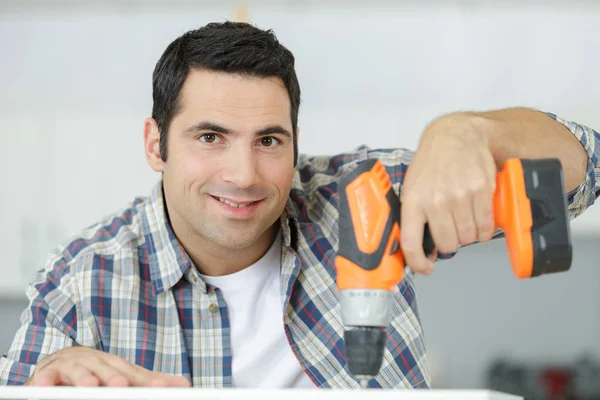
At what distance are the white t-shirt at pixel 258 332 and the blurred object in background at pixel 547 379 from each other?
1.66 m

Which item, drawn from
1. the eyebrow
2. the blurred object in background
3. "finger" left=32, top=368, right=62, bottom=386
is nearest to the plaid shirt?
the eyebrow

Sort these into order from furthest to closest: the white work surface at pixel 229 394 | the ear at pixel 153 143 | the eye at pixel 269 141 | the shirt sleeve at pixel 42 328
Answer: the ear at pixel 153 143, the eye at pixel 269 141, the shirt sleeve at pixel 42 328, the white work surface at pixel 229 394

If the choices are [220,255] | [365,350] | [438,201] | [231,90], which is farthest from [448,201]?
[220,255]

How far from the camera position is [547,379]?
286 cm

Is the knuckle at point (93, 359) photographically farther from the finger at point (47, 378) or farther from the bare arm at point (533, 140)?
the bare arm at point (533, 140)

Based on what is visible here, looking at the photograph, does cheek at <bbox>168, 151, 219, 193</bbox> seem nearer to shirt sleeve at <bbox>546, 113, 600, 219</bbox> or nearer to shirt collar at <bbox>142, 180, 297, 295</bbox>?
shirt collar at <bbox>142, 180, 297, 295</bbox>

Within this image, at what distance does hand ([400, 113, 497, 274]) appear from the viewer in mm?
911

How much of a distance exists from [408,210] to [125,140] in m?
2.18

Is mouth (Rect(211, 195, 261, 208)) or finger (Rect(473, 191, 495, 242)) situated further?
mouth (Rect(211, 195, 261, 208))

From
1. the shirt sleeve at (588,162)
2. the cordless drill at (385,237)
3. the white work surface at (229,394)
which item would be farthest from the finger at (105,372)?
the shirt sleeve at (588,162)

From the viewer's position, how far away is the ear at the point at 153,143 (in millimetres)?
1577

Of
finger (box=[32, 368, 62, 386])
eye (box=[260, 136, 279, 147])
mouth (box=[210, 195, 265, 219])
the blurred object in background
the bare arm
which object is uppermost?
the bare arm

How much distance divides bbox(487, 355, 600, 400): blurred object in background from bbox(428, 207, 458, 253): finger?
2109mm

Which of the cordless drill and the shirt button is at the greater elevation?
the cordless drill
